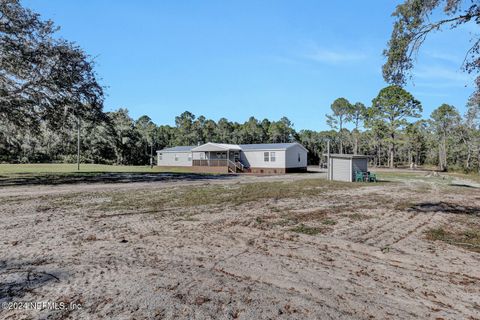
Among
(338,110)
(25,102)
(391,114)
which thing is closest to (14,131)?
(25,102)

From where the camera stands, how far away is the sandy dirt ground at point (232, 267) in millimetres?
3197

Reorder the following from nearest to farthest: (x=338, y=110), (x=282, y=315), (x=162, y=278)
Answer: (x=282, y=315)
(x=162, y=278)
(x=338, y=110)

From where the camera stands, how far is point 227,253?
5047mm

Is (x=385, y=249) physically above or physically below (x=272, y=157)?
below

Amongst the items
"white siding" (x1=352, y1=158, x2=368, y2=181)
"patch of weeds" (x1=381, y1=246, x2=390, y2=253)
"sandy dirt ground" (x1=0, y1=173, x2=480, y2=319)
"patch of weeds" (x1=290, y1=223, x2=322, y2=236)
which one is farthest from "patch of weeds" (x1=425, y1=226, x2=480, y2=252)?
"white siding" (x1=352, y1=158, x2=368, y2=181)

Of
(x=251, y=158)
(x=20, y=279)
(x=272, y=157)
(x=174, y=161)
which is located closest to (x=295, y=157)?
(x=272, y=157)

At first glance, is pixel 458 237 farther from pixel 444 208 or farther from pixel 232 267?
pixel 232 267

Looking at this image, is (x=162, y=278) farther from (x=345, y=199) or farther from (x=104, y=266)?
(x=345, y=199)

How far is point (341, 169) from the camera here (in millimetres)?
21547

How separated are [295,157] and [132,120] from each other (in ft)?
99.2

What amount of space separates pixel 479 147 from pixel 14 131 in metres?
53.6

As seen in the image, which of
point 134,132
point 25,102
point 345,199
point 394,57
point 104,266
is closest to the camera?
point 104,266

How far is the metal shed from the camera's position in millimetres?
21047

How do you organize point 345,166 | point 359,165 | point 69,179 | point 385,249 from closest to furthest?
point 385,249 < point 69,179 < point 345,166 < point 359,165
